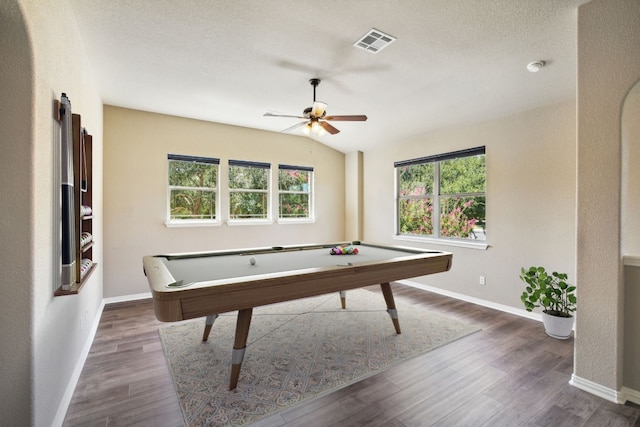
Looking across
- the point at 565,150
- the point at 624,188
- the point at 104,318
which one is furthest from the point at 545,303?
the point at 104,318

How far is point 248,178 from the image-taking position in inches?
199

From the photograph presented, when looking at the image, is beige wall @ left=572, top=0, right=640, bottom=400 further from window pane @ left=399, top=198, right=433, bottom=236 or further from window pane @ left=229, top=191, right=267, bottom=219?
window pane @ left=229, top=191, right=267, bottom=219

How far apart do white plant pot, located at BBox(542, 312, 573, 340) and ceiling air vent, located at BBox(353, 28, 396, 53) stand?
3.00 m

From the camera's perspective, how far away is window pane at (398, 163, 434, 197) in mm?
4727

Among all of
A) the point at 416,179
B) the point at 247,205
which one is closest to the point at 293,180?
the point at 247,205

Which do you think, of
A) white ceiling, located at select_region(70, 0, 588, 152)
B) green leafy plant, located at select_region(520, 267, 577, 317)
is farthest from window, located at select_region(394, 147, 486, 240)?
green leafy plant, located at select_region(520, 267, 577, 317)

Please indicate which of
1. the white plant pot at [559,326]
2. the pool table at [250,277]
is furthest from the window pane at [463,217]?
the pool table at [250,277]

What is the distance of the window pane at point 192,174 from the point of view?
4.46 metres

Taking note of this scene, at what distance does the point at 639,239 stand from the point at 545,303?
998mm

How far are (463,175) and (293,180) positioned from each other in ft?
9.37

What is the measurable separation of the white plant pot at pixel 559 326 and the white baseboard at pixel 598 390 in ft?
2.80

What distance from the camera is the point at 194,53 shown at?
8.82ft

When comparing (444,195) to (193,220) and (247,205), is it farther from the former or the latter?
(193,220)

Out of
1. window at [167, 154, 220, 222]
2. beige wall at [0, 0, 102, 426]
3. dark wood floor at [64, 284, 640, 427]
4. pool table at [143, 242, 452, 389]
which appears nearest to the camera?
beige wall at [0, 0, 102, 426]
